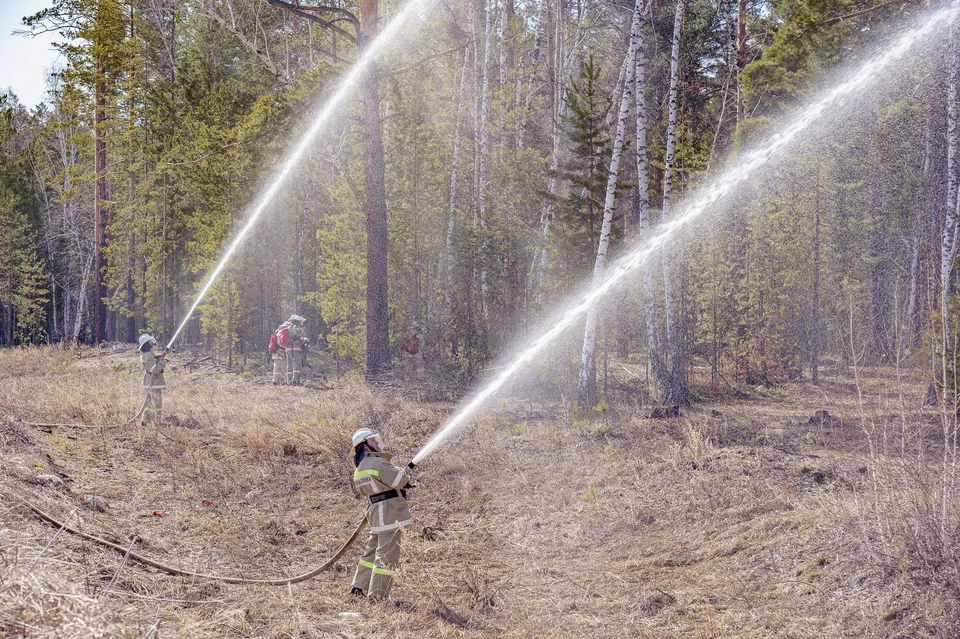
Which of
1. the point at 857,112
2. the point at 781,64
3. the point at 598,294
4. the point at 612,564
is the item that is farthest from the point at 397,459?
the point at 857,112

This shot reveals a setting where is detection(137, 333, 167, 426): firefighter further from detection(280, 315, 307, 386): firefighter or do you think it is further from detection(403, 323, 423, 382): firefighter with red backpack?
detection(403, 323, 423, 382): firefighter with red backpack

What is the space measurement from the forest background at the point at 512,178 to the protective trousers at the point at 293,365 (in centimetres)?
159

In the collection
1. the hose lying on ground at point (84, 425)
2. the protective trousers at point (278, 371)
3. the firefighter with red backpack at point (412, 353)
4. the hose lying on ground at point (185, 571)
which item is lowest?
the hose lying on ground at point (185, 571)

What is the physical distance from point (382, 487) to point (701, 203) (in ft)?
65.1

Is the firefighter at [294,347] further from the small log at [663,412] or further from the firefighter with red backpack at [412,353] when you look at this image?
the small log at [663,412]

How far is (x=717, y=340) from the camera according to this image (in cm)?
1980

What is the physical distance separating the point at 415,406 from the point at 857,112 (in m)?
18.5

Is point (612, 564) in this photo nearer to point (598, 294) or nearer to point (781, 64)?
point (598, 294)

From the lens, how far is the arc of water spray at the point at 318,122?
17266 millimetres

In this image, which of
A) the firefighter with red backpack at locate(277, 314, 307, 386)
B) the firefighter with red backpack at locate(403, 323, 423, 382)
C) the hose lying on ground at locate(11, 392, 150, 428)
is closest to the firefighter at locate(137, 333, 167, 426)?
the hose lying on ground at locate(11, 392, 150, 428)

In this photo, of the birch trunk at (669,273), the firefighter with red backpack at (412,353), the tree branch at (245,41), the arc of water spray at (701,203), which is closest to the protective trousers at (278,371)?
the firefighter with red backpack at (412,353)

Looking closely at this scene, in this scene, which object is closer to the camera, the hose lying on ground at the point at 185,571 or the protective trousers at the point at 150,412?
the hose lying on ground at the point at 185,571

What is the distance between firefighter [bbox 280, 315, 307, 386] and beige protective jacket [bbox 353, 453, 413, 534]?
534 inches

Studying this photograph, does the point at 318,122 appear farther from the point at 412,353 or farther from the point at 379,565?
the point at 379,565
